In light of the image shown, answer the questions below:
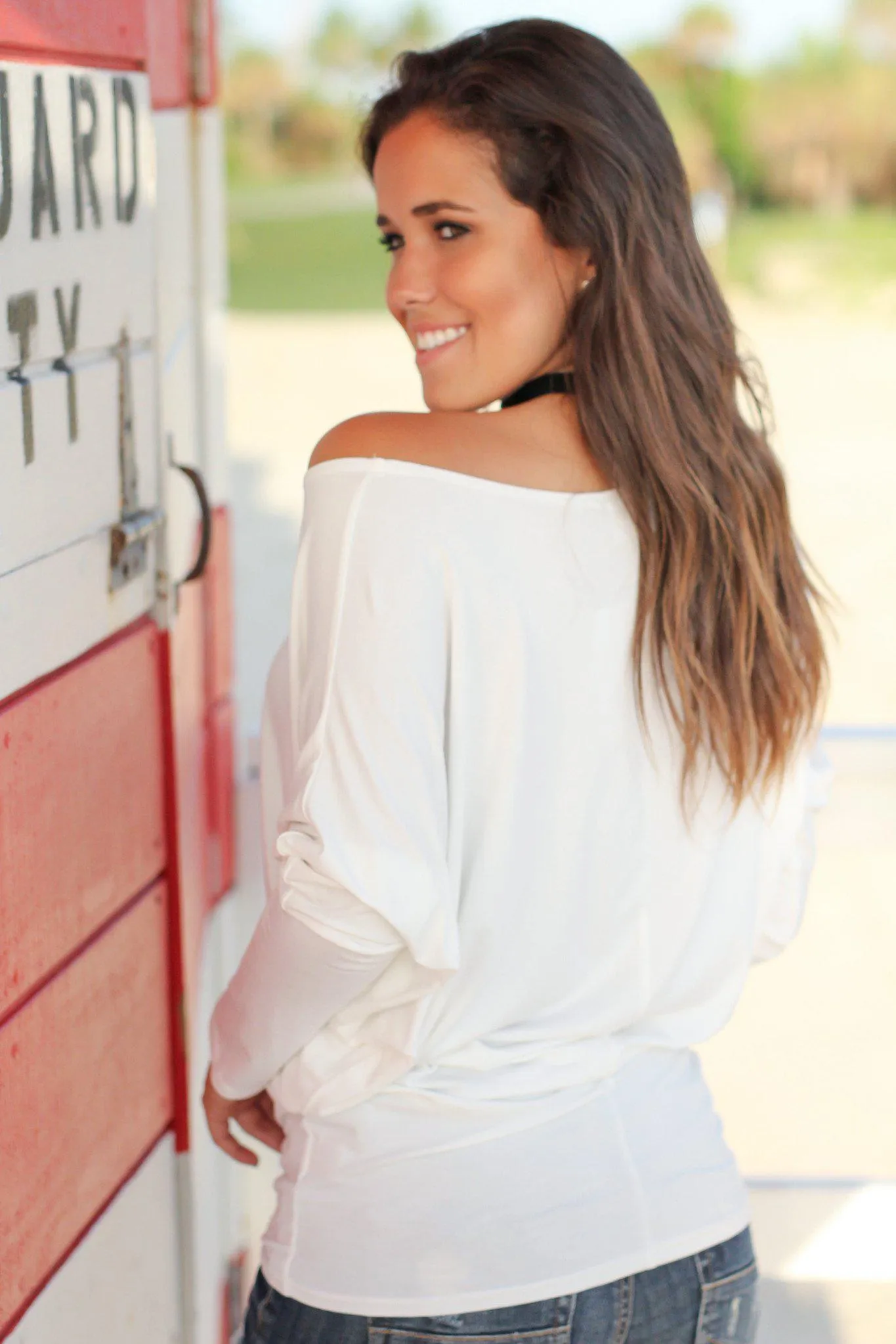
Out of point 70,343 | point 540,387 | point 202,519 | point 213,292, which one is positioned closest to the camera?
point 540,387

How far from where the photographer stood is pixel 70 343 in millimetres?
1240

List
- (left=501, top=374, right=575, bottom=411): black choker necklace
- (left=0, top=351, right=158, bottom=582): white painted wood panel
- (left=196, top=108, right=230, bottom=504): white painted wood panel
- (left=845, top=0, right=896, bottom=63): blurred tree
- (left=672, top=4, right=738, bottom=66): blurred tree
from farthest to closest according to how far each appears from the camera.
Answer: (left=845, top=0, right=896, bottom=63): blurred tree → (left=672, top=4, right=738, bottom=66): blurred tree → (left=196, top=108, right=230, bottom=504): white painted wood panel → (left=0, top=351, right=158, bottom=582): white painted wood panel → (left=501, top=374, right=575, bottom=411): black choker necklace

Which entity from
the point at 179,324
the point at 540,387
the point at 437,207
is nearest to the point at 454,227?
the point at 437,207

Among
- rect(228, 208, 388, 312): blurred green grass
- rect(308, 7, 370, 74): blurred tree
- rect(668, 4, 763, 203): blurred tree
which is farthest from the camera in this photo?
rect(228, 208, 388, 312): blurred green grass

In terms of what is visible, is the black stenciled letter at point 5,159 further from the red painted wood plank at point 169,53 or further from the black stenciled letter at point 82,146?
the red painted wood plank at point 169,53

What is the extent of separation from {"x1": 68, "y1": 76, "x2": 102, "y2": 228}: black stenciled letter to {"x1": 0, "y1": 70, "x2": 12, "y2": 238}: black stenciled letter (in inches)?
5.7

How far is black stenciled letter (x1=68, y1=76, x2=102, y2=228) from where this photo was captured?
1.22 metres

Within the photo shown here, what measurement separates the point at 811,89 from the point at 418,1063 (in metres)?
5.96

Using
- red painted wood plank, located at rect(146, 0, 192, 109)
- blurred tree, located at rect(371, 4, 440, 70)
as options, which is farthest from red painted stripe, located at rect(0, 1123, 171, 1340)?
blurred tree, located at rect(371, 4, 440, 70)

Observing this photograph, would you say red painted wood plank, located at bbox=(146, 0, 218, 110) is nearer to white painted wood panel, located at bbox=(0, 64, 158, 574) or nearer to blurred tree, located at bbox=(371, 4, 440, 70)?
white painted wood panel, located at bbox=(0, 64, 158, 574)

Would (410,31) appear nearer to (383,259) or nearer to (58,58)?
(383,259)

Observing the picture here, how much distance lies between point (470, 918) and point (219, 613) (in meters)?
1.15

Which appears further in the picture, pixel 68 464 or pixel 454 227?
pixel 68 464

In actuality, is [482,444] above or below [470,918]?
above
